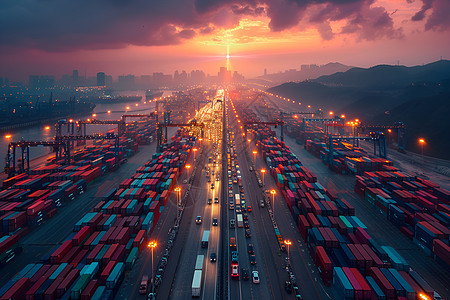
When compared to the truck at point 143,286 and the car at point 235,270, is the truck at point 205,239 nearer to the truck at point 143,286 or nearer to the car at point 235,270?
the car at point 235,270

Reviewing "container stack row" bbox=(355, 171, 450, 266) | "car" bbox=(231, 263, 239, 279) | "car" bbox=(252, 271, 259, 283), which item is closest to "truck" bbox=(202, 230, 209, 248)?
"car" bbox=(231, 263, 239, 279)

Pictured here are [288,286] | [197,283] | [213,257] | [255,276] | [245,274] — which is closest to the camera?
[197,283]

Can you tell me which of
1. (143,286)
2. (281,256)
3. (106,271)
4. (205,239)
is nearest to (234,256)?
(205,239)

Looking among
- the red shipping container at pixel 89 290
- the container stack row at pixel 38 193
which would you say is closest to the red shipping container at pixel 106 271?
the red shipping container at pixel 89 290

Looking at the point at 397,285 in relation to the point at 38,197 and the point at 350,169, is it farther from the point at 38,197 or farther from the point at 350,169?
the point at 38,197

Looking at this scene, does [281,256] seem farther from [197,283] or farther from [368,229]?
[368,229]

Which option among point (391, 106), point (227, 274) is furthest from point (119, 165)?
point (391, 106)

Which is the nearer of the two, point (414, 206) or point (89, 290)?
point (89, 290)
